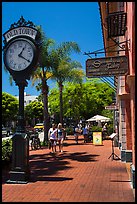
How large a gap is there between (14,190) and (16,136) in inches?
64.0

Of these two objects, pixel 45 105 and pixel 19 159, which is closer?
pixel 19 159

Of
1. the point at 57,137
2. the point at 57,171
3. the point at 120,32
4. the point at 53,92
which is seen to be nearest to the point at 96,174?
the point at 57,171

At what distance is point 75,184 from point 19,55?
4.05 m

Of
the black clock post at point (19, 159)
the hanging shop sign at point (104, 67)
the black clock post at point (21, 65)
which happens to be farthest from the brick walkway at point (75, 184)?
the hanging shop sign at point (104, 67)

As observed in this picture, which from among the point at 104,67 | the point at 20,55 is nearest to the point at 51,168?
the point at 20,55

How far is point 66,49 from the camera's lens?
25.7 metres

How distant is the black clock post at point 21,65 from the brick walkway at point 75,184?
1.57 feet

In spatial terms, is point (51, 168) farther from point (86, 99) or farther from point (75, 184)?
point (86, 99)

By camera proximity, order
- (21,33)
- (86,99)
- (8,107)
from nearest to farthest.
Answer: (21,33) < (86,99) < (8,107)

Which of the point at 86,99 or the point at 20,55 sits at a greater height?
the point at 86,99

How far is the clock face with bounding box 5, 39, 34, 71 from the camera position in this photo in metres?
9.25

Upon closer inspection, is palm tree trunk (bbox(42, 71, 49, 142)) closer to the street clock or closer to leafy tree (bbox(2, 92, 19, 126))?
the street clock

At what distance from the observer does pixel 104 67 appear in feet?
28.1

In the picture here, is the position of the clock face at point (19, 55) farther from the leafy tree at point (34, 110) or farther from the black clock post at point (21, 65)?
the leafy tree at point (34, 110)
